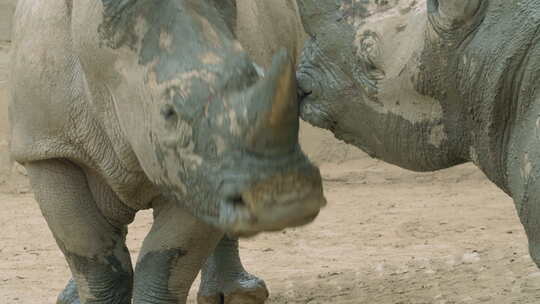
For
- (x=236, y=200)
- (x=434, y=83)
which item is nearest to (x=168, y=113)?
(x=236, y=200)

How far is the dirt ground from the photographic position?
5.02 m

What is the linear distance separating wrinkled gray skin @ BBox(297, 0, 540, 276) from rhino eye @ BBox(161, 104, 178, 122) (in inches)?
28.6

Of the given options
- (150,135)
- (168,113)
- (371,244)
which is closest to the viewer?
(168,113)

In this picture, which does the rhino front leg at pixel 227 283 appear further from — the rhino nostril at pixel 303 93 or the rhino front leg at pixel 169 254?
the rhino nostril at pixel 303 93

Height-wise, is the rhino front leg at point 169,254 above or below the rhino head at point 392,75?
below

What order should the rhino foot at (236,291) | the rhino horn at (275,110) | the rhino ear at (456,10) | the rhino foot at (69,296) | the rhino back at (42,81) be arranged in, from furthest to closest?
the rhino foot at (236,291) < the rhino foot at (69,296) < the rhino back at (42,81) < the rhino ear at (456,10) < the rhino horn at (275,110)

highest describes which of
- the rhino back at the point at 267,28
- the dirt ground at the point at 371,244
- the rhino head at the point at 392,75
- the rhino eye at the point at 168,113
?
the rhino eye at the point at 168,113

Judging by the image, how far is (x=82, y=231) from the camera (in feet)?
12.1

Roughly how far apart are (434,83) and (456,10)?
231 mm

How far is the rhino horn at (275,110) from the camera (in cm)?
246

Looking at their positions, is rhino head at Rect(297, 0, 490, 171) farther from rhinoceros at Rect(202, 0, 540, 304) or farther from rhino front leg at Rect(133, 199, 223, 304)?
rhino front leg at Rect(133, 199, 223, 304)

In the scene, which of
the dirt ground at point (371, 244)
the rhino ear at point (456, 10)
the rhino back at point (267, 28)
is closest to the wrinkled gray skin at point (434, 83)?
the rhino ear at point (456, 10)

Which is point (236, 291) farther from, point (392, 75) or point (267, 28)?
point (392, 75)

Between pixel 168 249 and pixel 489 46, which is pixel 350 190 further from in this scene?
pixel 489 46
